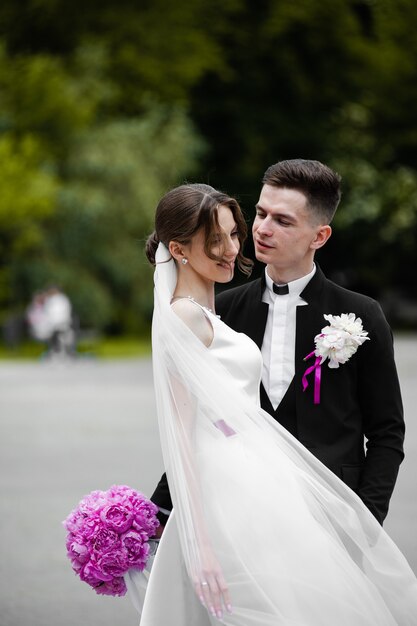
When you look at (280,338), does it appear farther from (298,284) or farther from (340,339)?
(340,339)

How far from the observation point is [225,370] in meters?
3.32

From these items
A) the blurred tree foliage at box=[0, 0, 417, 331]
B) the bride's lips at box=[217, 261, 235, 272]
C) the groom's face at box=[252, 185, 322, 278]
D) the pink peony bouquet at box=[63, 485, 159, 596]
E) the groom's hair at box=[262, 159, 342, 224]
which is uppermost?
the groom's hair at box=[262, 159, 342, 224]

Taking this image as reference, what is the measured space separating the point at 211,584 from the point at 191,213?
1.08 metres

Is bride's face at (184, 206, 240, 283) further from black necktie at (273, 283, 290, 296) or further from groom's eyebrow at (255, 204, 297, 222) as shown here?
black necktie at (273, 283, 290, 296)

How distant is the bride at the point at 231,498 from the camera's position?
323cm

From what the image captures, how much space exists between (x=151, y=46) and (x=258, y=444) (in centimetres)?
3957

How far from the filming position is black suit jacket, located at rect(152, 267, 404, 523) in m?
3.61

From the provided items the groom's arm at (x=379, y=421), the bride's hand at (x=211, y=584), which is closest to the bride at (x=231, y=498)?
the bride's hand at (x=211, y=584)

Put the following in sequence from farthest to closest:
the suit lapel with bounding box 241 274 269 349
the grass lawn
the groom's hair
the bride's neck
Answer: the grass lawn, the suit lapel with bounding box 241 274 269 349, the groom's hair, the bride's neck

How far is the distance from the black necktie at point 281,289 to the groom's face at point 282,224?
0.52 ft

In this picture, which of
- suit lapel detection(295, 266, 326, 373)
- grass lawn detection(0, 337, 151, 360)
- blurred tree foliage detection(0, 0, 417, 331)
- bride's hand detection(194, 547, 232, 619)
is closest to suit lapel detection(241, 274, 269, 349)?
suit lapel detection(295, 266, 326, 373)

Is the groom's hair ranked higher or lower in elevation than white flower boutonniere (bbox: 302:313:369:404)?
higher

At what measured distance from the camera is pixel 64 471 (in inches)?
406

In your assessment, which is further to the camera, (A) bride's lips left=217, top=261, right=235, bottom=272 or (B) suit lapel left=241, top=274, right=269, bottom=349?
(B) suit lapel left=241, top=274, right=269, bottom=349
